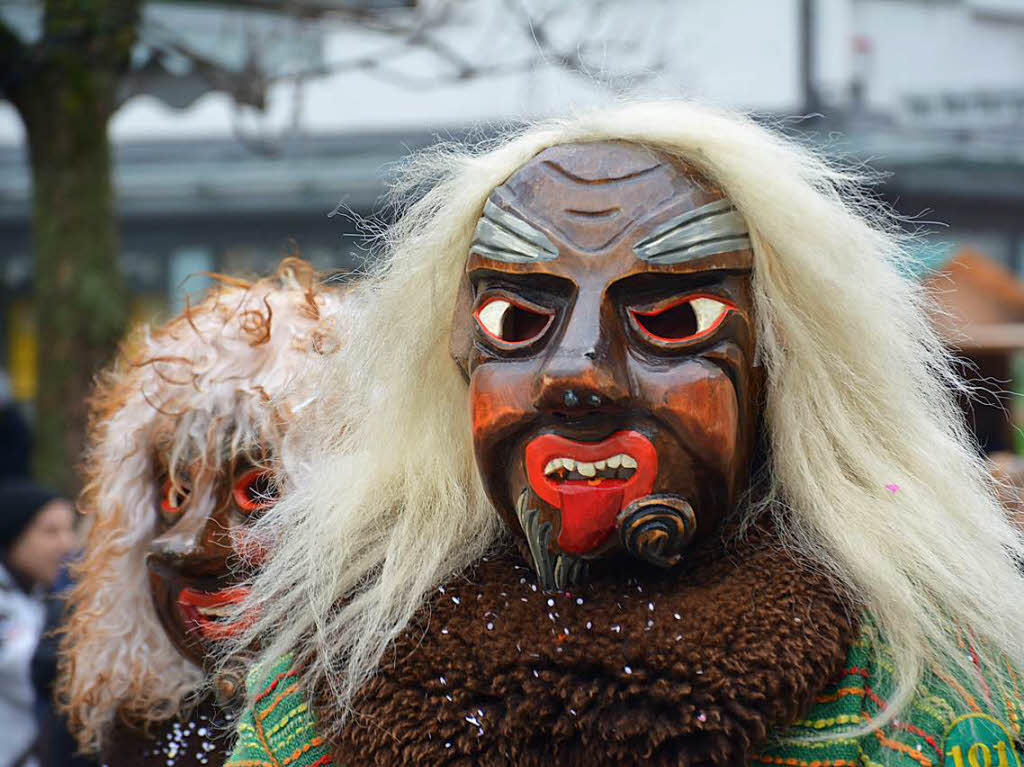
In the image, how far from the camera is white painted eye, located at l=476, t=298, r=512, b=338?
5.33 ft

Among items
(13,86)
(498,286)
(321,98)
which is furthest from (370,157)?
(498,286)

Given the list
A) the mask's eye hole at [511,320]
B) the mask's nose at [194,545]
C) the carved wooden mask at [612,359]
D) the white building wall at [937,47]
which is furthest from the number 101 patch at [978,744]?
the white building wall at [937,47]

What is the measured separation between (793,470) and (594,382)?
322 millimetres

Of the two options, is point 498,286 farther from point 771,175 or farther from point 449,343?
point 771,175

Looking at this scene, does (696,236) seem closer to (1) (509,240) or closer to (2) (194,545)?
(1) (509,240)

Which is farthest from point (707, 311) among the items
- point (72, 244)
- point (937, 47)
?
point (937, 47)

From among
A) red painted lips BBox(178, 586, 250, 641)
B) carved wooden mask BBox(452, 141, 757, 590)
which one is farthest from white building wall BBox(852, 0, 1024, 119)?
carved wooden mask BBox(452, 141, 757, 590)

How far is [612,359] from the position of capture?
1535mm

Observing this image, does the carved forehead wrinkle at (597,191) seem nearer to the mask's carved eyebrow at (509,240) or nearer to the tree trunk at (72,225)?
the mask's carved eyebrow at (509,240)

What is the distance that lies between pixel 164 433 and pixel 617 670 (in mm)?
1084

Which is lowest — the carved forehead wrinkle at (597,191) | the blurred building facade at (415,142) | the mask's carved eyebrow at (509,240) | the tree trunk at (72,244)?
the blurred building facade at (415,142)

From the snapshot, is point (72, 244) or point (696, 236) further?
point (72, 244)

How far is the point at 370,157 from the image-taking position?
10.2m

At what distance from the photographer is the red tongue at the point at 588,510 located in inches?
60.2
